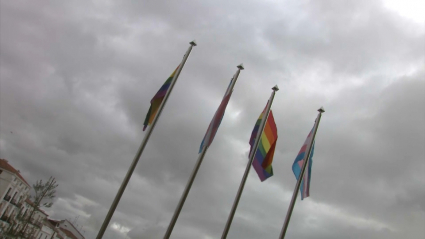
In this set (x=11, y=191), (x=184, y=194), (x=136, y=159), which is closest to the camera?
(x=184, y=194)

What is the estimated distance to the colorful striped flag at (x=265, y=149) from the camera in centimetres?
2019

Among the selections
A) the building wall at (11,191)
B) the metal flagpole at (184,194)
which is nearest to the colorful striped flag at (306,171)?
the metal flagpole at (184,194)

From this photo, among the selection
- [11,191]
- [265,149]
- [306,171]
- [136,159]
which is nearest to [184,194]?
[136,159]

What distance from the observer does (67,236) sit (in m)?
146

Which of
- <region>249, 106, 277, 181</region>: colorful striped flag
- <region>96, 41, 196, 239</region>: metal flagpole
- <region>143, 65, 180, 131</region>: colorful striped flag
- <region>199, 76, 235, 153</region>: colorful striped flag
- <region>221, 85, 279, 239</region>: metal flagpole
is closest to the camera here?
<region>96, 41, 196, 239</region>: metal flagpole

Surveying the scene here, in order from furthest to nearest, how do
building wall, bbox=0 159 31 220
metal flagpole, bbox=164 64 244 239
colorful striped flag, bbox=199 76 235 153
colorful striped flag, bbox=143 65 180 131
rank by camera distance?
1. building wall, bbox=0 159 31 220
2. colorful striped flag, bbox=143 65 180 131
3. colorful striped flag, bbox=199 76 235 153
4. metal flagpole, bbox=164 64 244 239

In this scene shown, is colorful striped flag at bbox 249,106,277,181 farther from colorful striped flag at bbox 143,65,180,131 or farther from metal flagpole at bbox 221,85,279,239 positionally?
colorful striped flag at bbox 143,65,180,131

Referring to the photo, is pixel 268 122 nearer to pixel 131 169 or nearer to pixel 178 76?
pixel 178 76

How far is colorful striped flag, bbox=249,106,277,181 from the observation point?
66.2ft

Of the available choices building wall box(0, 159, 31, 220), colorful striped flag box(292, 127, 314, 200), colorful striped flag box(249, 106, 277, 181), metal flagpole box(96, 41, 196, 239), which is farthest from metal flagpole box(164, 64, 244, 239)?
building wall box(0, 159, 31, 220)

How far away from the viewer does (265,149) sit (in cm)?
2070

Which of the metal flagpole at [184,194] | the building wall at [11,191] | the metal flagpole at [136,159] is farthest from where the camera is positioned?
the building wall at [11,191]

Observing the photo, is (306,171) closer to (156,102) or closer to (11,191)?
(156,102)

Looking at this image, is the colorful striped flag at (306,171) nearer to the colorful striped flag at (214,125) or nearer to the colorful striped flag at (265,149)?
the colorful striped flag at (265,149)
